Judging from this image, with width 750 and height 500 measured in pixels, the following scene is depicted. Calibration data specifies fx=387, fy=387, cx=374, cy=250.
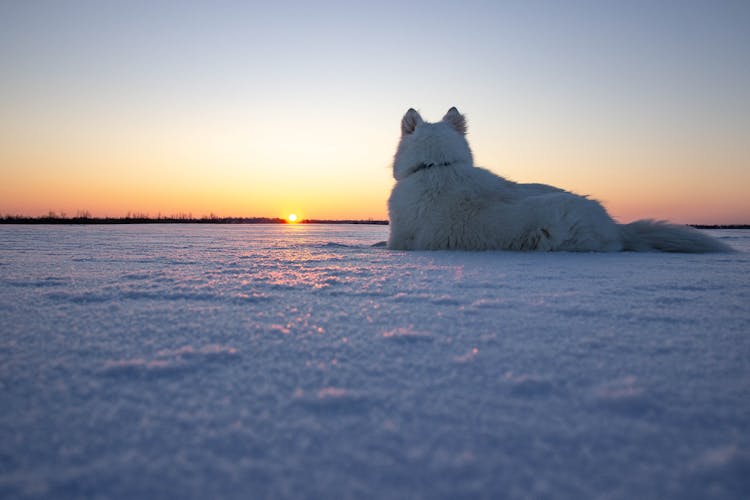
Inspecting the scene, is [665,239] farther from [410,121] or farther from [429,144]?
[410,121]

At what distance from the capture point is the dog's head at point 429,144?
4434 mm

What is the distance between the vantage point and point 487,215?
150 inches

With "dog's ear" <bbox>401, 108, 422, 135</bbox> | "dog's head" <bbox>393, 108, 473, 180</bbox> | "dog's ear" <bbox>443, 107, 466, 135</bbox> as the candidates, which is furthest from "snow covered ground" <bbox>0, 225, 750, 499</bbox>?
"dog's ear" <bbox>443, 107, 466, 135</bbox>

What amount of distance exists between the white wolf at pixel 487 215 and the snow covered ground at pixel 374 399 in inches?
92.1

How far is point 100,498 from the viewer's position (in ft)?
1.37

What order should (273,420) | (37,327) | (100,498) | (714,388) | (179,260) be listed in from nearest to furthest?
(100,498) → (273,420) → (714,388) → (37,327) → (179,260)

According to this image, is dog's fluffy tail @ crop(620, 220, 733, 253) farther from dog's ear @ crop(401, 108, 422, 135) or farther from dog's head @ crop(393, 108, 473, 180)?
dog's ear @ crop(401, 108, 422, 135)

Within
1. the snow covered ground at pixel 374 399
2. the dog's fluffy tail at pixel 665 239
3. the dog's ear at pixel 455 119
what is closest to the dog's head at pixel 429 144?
the dog's ear at pixel 455 119

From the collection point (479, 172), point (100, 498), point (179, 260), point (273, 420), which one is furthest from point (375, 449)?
point (479, 172)

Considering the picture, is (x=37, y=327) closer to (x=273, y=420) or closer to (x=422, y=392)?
(x=273, y=420)

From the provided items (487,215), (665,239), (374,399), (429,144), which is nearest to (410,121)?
(429,144)

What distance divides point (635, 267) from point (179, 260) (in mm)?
3221

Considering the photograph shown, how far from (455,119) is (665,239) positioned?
2.67 m

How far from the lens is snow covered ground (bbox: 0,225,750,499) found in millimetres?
452
